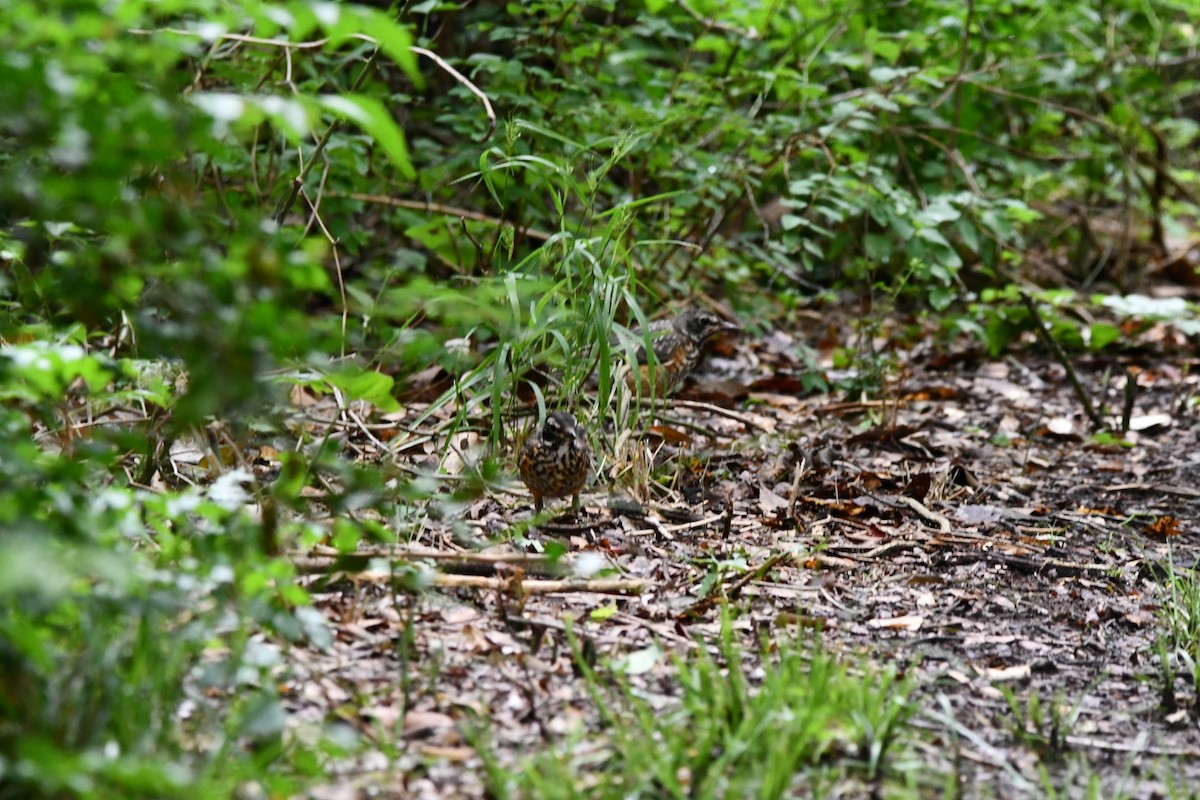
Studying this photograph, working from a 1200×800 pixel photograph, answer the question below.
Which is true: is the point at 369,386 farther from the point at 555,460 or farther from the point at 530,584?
the point at 555,460

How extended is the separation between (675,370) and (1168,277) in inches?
223

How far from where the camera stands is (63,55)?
209cm

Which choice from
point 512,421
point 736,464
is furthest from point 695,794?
point 736,464

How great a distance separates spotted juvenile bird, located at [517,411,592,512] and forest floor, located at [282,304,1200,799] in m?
0.14

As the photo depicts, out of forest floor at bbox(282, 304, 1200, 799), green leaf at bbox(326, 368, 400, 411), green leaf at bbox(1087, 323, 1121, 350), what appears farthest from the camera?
green leaf at bbox(1087, 323, 1121, 350)

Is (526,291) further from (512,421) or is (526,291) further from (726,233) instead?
(726,233)

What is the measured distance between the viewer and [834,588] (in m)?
4.29

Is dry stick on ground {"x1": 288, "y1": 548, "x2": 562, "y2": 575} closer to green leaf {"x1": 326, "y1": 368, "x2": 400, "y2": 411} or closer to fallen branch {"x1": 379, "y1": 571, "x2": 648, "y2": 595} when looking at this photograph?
fallen branch {"x1": 379, "y1": 571, "x2": 648, "y2": 595}

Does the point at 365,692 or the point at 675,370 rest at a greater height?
the point at 365,692

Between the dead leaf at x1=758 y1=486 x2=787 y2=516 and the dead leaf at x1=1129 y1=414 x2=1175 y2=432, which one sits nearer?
the dead leaf at x1=758 y1=486 x2=787 y2=516

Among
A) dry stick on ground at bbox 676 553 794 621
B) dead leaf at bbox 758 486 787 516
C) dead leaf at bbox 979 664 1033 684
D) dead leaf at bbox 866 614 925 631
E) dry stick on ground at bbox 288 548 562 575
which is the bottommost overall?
dead leaf at bbox 758 486 787 516

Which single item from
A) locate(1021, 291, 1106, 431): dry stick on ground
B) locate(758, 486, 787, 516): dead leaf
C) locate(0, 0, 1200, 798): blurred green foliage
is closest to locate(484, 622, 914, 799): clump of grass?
locate(0, 0, 1200, 798): blurred green foliage

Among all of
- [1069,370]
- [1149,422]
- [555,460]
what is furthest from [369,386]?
[1149,422]

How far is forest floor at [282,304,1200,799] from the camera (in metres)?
3.09
